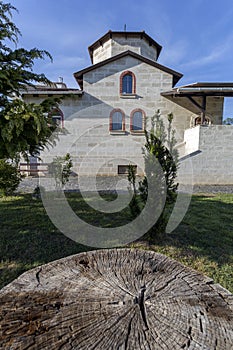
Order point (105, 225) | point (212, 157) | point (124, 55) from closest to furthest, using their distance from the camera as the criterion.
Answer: point (105, 225), point (212, 157), point (124, 55)

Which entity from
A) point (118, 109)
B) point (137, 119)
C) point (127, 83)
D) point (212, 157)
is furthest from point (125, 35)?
point (212, 157)

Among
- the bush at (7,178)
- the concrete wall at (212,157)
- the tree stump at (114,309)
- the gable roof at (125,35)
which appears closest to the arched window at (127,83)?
the gable roof at (125,35)

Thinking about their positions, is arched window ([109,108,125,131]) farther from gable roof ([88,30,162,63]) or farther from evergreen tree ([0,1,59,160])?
evergreen tree ([0,1,59,160])

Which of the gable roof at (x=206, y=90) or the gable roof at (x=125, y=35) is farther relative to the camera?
the gable roof at (x=125, y=35)

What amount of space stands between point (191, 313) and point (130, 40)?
15969mm

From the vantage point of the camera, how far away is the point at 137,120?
1141cm

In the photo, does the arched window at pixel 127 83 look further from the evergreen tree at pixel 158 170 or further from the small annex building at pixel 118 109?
the evergreen tree at pixel 158 170

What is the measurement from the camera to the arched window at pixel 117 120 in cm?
1130

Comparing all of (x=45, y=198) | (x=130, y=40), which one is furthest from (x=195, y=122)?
(x=45, y=198)

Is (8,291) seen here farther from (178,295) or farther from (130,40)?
(130,40)

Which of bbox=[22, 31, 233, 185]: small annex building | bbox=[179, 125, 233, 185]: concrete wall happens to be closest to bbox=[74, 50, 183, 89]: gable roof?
bbox=[22, 31, 233, 185]: small annex building

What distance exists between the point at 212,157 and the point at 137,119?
4.71 meters

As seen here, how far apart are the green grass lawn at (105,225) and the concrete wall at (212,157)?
3884 millimetres

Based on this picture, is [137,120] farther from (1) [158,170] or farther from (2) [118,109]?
(1) [158,170]
